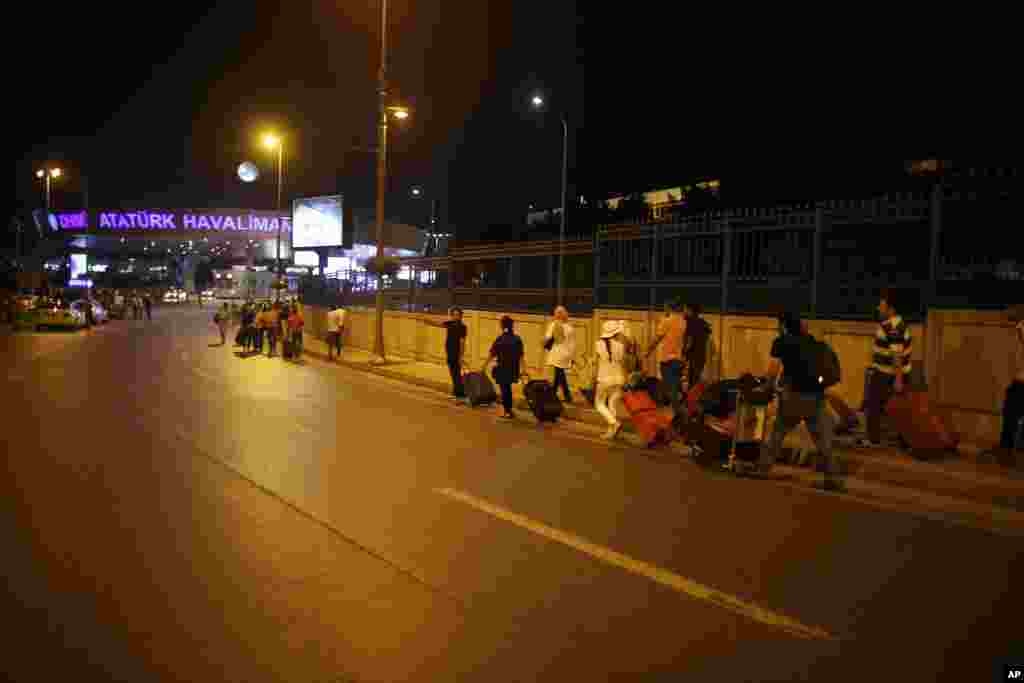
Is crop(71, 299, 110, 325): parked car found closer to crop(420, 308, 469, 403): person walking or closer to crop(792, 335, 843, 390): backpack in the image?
crop(420, 308, 469, 403): person walking

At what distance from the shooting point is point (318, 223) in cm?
4719

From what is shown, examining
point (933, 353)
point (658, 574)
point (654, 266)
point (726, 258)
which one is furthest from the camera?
point (654, 266)

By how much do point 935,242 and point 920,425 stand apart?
2528 millimetres

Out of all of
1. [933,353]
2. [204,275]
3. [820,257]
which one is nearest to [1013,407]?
[933,353]

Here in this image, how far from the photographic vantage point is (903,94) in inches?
1218

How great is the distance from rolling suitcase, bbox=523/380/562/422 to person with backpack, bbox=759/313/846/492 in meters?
4.94

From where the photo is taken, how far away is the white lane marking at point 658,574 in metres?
5.17

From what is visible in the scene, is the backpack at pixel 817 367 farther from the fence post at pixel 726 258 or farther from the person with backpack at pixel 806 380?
the fence post at pixel 726 258

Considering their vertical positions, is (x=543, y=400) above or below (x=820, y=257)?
below

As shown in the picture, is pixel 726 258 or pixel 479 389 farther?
pixel 479 389

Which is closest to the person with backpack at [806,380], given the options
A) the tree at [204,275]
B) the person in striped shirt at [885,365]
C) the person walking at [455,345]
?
the person in striped shirt at [885,365]

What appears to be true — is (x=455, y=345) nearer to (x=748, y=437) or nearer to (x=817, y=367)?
(x=748, y=437)

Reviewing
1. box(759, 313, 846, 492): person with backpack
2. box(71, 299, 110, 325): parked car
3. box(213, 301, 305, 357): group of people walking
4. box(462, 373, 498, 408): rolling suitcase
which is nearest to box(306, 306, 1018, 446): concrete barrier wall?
box(462, 373, 498, 408): rolling suitcase

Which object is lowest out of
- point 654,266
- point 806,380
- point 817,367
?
point 806,380
